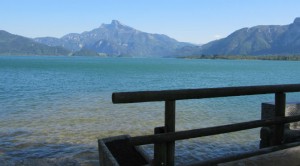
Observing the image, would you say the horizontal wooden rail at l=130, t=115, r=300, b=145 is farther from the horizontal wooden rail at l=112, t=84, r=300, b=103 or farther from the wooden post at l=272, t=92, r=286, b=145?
the horizontal wooden rail at l=112, t=84, r=300, b=103

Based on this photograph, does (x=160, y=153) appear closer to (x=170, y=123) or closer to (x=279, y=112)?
(x=170, y=123)

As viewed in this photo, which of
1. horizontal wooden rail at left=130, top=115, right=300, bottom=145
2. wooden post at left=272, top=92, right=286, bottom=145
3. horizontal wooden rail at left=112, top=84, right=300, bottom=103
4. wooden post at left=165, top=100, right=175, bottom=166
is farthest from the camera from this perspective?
wooden post at left=272, top=92, right=286, bottom=145

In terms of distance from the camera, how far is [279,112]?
542cm

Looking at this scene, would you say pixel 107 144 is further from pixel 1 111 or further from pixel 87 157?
pixel 1 111

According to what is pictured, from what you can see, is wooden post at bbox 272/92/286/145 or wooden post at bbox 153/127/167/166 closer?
wooden post at bbox 153/127/167/166

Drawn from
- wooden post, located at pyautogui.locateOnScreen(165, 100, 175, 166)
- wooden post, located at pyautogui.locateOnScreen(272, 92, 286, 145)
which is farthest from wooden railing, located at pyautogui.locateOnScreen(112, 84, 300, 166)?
wooden post, located at pyautogui.locateOnScreen(272, 92, 286, 145)

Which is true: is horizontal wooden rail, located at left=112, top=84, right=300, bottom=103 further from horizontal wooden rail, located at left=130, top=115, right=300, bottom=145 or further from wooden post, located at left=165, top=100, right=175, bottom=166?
horizontal wooden rail, located at left=130, top=115, right=300, bottom=145

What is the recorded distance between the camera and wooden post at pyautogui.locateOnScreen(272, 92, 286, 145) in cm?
537

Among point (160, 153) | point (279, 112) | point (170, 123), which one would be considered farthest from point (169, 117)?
point (279, 112)

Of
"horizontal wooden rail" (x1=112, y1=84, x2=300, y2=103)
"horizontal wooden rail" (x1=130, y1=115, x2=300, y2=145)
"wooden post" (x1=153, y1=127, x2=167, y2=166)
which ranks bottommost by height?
"wooden post" (x1=153, y1=127, x2=167, y2=166)

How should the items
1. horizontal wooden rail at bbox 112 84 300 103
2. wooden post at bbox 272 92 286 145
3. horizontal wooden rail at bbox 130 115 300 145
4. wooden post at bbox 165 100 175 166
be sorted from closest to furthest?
1. horizontal wooden rail at bbox 112 84 300 103
2. horizontal wooden rail at bbox 130 115 300 145
3. wooden post at bbox 165 100 175 166
4. wooden post at bbox 272 92 286 145

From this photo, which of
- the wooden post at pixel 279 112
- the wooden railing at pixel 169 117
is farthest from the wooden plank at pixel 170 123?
the wooden post at pixel 279 112

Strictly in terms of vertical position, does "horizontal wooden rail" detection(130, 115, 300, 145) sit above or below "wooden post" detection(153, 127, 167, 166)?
above

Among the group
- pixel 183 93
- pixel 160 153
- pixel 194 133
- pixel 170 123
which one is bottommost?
pixel 160 153
